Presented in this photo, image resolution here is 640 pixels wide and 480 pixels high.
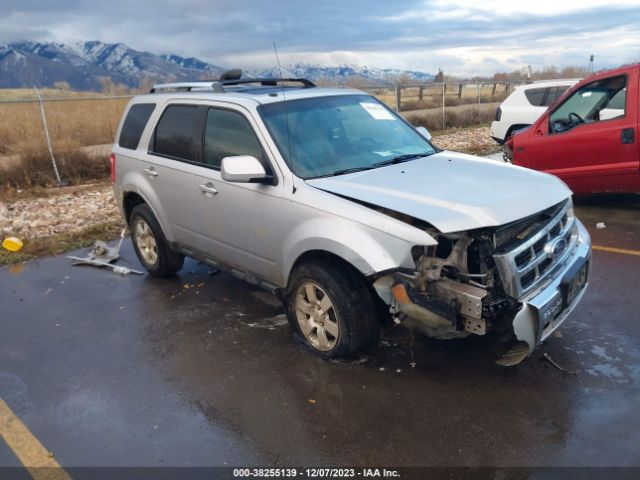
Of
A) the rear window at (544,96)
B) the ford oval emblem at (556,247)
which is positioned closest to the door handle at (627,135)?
→ the ford oval emblem at (556,247)

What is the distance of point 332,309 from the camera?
3775mm

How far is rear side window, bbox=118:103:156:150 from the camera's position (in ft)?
18.5

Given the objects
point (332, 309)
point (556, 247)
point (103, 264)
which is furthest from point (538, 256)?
point (103, 264)

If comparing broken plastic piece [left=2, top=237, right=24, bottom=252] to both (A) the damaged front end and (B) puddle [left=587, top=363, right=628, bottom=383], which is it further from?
(B) puddle [left=587, top=363, right=628, bottom=383]

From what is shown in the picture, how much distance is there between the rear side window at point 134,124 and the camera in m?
5.64

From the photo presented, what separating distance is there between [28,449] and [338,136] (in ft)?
9.93

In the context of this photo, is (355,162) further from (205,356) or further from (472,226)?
(205,356)

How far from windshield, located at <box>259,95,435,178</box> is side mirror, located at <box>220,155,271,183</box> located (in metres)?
0.25

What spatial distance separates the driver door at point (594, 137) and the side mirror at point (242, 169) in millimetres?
4708

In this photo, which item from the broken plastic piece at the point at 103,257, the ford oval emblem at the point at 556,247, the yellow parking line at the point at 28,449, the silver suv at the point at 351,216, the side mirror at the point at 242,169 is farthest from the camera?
the broken plastic piece at the point at 103,257

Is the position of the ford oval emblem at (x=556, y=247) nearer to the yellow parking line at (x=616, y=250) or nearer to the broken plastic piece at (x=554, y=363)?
the broken plastic piece at (x=554, y=363)

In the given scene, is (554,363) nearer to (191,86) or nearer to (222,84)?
(222,84)

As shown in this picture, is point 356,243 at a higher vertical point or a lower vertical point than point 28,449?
higher

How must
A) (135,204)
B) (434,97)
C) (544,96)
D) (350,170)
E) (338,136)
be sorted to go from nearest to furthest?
(350,170) → (338,136) → (135,204) → (544,96) → (434,97)
